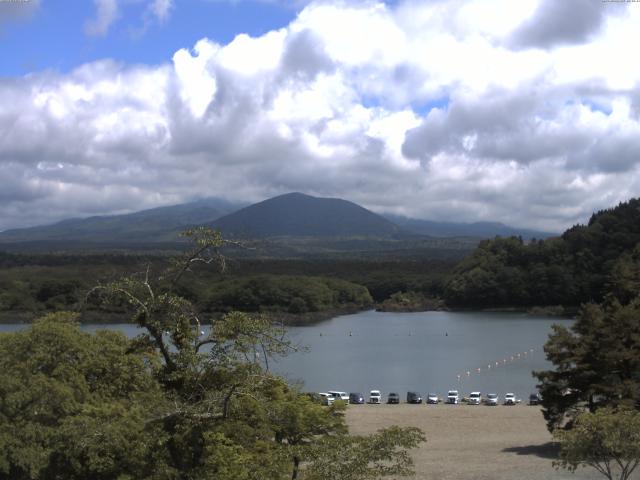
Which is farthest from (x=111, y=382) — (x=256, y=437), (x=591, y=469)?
(x=591, y=469)

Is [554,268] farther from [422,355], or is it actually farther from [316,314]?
[422,355]

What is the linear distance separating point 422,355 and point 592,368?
25014 millimetres

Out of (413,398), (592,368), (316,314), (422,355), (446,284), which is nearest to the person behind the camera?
(592,368)

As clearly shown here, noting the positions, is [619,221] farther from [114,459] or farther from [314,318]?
[114,459]

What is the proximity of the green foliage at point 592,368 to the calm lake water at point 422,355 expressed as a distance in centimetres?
775

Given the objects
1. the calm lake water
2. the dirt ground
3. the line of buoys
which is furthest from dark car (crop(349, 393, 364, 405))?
the line of buoys

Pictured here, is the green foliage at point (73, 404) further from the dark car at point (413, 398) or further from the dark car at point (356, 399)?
the dark car at point (413, 398)

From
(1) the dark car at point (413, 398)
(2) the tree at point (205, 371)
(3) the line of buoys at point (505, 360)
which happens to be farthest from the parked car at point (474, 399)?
(2) the tree at point (205, 371)

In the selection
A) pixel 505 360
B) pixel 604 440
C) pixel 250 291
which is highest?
pixel 604 440

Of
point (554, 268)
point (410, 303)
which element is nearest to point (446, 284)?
point (410, 303)

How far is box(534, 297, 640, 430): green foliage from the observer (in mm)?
15602

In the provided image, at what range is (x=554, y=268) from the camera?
6812 cm

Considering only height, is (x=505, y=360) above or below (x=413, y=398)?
below

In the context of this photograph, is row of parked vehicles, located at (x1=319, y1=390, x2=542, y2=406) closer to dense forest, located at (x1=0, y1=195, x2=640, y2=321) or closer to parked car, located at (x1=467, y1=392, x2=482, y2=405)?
parked car, located at (x1=467, y1=392, x2=482, y2=405)
